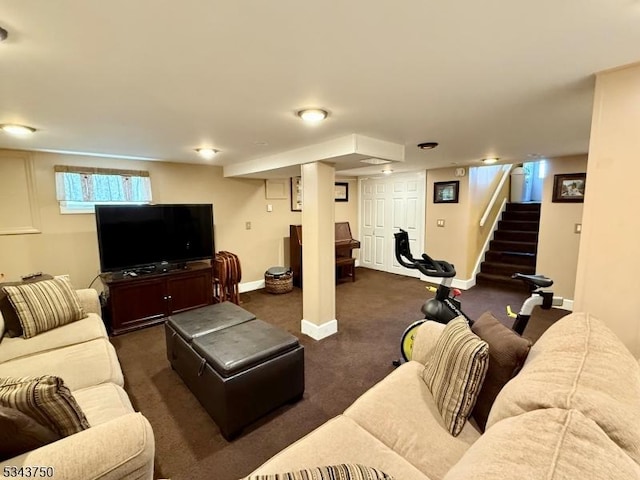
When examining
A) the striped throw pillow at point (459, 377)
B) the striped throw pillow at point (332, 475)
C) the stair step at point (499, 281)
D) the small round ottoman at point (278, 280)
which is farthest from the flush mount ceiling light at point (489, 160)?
the striped throw pillow at point (332, 475)

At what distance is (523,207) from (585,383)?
6379mm

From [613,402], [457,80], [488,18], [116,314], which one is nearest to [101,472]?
[613,402]

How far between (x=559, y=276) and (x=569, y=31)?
4.25 metres

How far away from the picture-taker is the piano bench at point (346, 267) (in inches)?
221

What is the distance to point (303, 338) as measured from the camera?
3365mm

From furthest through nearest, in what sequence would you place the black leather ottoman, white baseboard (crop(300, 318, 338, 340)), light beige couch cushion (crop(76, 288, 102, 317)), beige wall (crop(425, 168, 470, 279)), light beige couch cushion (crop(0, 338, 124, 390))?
beige wall (crop(425, 168, 470, 279)) → white baseboard (crop(300, 318, 338, 340)) → light beige couch cushion (crop(76, 288, 102, 317)) → the black leather ottoman → light beige couch cushion (crop(0, 338, 124, 390))

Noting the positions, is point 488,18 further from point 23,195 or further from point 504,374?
point 23,195

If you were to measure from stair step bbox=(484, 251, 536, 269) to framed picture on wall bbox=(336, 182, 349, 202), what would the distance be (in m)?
3.04

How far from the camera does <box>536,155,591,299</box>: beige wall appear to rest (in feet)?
13.6

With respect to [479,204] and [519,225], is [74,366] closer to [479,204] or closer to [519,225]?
[479,204]

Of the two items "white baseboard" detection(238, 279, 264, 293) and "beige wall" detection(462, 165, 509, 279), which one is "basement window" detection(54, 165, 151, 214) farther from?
"beige wall" detection(462, 165, 509, 279)

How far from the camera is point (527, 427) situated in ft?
2.69

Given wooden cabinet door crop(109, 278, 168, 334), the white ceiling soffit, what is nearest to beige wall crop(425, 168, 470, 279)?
the white ceiling soffit

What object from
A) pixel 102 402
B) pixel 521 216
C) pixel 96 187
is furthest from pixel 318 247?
pixel 521 216
